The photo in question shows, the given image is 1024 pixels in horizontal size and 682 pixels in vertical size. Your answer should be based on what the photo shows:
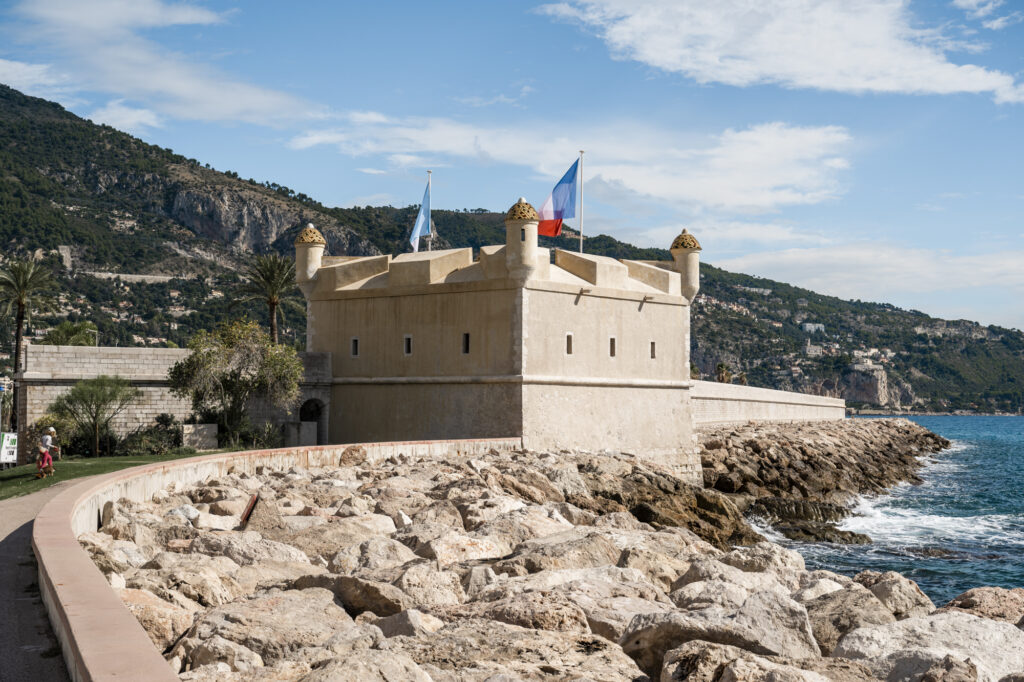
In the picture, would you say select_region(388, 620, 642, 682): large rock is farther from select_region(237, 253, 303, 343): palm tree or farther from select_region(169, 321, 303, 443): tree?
select_region(237, 253, 303, 343): palm tree

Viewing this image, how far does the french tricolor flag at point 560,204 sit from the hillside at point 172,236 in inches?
1300

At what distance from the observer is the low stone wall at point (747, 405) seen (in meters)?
35.9

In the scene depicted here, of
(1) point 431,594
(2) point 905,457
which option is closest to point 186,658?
(1) point 431,594

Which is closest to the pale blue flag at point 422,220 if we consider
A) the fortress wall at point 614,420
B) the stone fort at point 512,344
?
the stone fort at point 512,344

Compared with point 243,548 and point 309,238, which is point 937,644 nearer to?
point 243,548

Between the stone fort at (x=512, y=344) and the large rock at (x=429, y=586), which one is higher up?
the stone fort at (x=512, y=344)

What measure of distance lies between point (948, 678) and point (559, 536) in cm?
492

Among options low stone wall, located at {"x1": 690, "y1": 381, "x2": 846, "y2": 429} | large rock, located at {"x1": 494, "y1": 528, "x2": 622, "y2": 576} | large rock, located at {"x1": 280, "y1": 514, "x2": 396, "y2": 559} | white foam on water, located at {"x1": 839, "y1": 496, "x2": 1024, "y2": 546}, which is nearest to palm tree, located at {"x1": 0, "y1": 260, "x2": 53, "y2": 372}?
low stone wall, located at {"x1": 690, "y1": 381, "x2": 846, "y2": 429}

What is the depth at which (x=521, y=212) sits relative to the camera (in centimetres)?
2277

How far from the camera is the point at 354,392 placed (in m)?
26.1

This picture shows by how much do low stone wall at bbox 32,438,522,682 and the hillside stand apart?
45.3 metres

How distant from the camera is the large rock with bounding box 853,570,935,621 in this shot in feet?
25.1

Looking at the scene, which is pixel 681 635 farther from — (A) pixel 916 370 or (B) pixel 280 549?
(A) pixel 916 370

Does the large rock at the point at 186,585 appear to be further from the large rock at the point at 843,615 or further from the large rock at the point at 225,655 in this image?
the large rock at the point at 843,615
